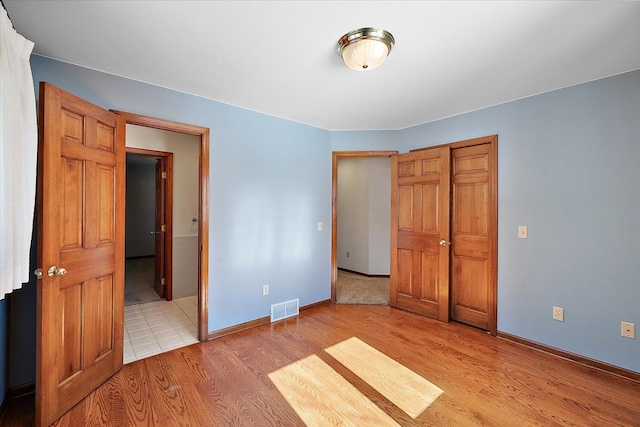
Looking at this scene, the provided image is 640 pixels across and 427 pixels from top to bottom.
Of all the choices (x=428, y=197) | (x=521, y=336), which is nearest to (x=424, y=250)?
(x=428, y=197)

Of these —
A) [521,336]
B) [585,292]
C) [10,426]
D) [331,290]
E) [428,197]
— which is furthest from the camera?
[331,290]

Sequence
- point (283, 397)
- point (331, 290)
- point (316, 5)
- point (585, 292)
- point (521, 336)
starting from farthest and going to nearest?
1. point (331, 290)
2. point (521, 336)
3. point (585, 292)
4. point (283, 397)
5. point (316, 5)

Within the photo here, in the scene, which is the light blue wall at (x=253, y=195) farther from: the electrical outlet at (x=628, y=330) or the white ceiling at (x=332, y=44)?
the electrical outlet at (x=628, y=330)

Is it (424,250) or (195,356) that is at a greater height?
(424,250)

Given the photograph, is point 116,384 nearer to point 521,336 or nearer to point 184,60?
point 184,60

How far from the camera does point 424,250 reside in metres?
3.51

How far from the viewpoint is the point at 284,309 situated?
3400 millimetres

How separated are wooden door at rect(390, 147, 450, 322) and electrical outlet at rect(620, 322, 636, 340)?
1.41m

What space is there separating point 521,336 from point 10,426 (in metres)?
4.08

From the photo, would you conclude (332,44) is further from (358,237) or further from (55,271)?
(358,237)

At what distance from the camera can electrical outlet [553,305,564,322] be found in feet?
8.30

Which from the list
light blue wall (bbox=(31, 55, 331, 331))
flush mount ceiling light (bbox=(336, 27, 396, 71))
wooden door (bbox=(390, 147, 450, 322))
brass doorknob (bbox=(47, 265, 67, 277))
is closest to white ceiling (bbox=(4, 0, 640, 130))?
flush mount ceiling light (bbox=(336, 27, 396, 71))

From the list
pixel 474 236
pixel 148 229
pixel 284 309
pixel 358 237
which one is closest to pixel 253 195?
pixel 284 309

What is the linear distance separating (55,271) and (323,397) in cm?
193
